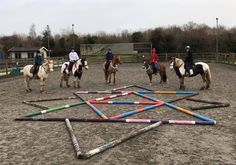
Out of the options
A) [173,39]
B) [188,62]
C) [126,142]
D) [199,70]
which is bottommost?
[126,142]

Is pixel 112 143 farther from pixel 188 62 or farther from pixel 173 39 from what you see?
pixel 173 39

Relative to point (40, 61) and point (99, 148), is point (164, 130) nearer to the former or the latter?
point (99, 148)

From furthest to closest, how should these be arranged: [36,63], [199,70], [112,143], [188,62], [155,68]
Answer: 1. [155,68]
2. [36,63]
3. [188,62]
4. [199,70]
5. [112,143]

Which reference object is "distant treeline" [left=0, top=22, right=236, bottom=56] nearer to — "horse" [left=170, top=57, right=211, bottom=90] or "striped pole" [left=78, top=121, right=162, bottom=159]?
"horse" [left=170, top=57, right=211, bottom=90]

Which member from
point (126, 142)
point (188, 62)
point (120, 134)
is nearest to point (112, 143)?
point (126, 142)

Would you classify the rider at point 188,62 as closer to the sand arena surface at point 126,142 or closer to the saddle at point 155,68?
the saddle at point 155,68

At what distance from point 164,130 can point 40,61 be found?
9.61m

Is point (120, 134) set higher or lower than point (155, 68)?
lower

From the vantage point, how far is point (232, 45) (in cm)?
5266

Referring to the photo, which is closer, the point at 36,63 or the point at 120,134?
the point at 120,134

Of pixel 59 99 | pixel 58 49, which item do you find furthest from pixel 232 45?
pixel 59 99

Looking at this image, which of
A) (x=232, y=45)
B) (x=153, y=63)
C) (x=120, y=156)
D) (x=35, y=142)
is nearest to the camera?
(x=120, y=156)

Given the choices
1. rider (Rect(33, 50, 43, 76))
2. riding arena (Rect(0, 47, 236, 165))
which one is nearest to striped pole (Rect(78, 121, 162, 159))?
riding arena (Rect(0, 47, 236, 165))

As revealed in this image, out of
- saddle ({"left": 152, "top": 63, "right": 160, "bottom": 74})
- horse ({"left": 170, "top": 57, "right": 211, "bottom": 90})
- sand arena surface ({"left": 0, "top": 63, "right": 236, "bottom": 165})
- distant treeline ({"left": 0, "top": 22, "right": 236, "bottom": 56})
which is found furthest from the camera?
distant treeline ({"left": 0, "top": 22, "right": 236, "bottom": 56})
